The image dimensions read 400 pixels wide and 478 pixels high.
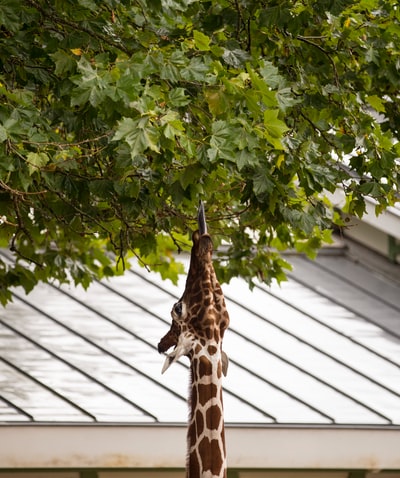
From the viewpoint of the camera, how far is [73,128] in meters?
9.12

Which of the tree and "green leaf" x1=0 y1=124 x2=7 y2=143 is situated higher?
the tree

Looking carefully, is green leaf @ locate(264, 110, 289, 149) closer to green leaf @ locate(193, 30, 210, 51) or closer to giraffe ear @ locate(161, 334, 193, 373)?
green leaf @ locate(193, 30, 210, 51)

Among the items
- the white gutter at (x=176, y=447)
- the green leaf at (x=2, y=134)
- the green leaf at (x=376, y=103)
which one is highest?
the green leaf at (x=376, y=103)

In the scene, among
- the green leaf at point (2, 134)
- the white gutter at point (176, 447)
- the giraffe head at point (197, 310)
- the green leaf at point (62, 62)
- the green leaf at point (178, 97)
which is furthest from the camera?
the white gutter at point (176, 447)

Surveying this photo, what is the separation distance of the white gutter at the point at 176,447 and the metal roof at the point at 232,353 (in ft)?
0.55

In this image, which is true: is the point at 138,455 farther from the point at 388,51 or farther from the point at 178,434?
the point at 388,51

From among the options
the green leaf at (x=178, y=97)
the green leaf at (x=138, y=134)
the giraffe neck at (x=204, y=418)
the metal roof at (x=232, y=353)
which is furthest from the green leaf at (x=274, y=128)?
the metal roof at (x=232, y=353)

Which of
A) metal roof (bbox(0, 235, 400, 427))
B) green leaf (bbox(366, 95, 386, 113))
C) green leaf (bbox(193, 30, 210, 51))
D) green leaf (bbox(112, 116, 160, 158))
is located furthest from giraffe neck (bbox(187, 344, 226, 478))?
metal roof (bbox(0, 235, 400, 427))

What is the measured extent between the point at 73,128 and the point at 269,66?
4.01ft

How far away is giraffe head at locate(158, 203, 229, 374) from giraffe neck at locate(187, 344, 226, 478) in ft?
0.26

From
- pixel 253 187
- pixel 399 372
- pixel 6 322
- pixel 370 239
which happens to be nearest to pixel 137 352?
pixel 6 322

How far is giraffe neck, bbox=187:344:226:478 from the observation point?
7.71m

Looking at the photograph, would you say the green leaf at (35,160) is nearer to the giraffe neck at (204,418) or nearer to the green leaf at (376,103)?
the giraffe neck at (204,418)

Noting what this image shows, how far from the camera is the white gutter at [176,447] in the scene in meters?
12.2
